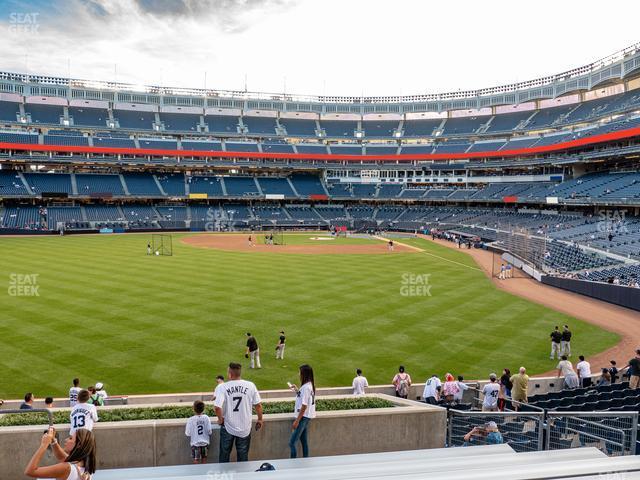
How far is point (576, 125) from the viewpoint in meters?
78.6

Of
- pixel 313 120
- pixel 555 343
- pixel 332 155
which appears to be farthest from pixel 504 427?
pixel 313 120

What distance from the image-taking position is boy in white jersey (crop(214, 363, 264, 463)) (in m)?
8.05

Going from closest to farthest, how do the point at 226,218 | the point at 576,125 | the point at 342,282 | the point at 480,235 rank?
the point at 342,282
the point at 480,235
the point at 576,125
the point at 226,218

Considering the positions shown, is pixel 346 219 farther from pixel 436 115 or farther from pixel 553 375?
pixel 553 375

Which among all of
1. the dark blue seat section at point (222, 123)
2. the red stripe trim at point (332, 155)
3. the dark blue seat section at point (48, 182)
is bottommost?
the dark blue seat section at point (48, 182)

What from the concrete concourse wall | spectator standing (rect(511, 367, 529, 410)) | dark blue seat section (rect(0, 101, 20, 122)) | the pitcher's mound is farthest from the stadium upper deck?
the concrete concourse wall

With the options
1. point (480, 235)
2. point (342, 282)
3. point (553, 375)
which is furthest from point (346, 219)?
point (553, 375)

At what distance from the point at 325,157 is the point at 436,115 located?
29.9 m

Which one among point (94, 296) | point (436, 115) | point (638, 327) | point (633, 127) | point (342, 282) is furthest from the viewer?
point (436, 115)

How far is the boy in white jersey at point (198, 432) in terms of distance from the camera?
27.1 feet

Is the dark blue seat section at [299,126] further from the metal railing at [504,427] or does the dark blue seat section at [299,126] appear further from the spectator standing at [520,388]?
the metal railing at [504,427]

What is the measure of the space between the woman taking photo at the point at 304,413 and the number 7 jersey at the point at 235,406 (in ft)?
3.35

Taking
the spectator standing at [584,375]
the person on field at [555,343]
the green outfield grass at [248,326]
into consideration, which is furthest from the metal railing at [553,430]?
the person on field at [555,343]

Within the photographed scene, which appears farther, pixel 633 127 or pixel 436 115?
pixel 436 115
